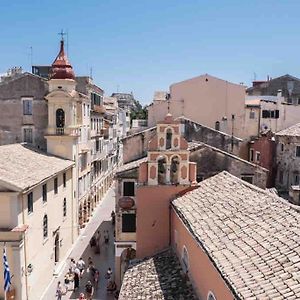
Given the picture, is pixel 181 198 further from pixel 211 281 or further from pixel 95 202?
pixel 95 202

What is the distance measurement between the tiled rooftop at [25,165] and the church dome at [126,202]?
4.51 metres

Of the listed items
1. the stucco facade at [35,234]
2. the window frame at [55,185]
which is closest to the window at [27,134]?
the stucco facade at [35,234]

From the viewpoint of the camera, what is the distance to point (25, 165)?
79.2ft

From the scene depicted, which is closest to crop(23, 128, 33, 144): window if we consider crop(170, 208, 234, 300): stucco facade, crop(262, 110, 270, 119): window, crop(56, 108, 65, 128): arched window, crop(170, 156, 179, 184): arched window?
crop(56, 108, 65, 128): arched window

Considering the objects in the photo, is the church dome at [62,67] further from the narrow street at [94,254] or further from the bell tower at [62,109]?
the narrow street at [94,254]

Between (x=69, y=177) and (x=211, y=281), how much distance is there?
2172cm

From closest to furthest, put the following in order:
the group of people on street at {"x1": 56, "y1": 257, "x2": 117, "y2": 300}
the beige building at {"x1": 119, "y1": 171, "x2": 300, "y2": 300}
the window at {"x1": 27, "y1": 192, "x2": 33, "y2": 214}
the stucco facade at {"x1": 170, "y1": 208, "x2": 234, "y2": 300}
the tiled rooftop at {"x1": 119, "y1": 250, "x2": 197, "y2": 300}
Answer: the beige building at {"x1": 119, "y1": 171, "x2": 300, "y2": 300} → the stucco facade at {"x1": 170, "y1": 208, "x2": 234, "y2": 300} → the tiled rooftop at {"x1": 119, "y1": 250, "x2": 197, "y2": 300} → the window at {"x1": 27, "y1": 192, "x2": 33, "y2": 214} → the group of people on street at {"x1": 56, "y1": 257, "x2": 117, "y2": 300}

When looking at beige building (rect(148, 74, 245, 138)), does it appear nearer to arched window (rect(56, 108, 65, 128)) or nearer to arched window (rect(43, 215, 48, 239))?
arched window (rect(56, 108, 65, 128))

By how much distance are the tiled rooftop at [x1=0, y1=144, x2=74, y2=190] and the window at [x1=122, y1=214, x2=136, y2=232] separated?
200 inches

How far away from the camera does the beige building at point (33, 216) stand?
19.6 m

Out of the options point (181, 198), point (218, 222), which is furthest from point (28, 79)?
point (218, 222)

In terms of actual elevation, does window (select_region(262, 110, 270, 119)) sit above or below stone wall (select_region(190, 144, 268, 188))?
above

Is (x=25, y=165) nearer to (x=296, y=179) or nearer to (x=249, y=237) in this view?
(x=249, y=237)

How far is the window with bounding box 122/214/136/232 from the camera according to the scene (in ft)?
79.2
